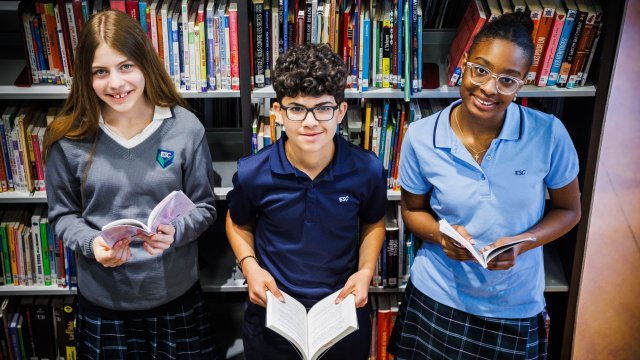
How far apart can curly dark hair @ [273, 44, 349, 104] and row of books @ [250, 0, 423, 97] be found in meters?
0.40

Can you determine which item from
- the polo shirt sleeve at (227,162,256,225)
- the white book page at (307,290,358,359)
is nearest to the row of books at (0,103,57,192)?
the polo shirt sleeve at (227,162,256,225)

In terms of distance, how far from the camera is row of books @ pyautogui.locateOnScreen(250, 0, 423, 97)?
7.75 feet

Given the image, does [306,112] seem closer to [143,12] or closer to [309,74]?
[309,74]

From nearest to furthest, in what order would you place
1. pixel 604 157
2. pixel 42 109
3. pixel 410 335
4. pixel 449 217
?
pixel 449 217, pixel 410 335, pixel 42 109, pixel 604 157

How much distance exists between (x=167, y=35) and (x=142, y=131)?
1.25ft

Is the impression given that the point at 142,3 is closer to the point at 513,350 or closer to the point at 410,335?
the point at 410,335

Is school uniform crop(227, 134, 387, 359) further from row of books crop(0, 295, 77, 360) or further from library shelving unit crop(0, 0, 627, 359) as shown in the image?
row of books crop(0, 295, 77, 360)

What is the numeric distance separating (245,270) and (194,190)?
34 cm

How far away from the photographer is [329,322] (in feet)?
6.53

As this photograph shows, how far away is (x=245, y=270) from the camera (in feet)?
7.15

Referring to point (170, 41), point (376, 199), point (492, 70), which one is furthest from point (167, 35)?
point (492, 70)

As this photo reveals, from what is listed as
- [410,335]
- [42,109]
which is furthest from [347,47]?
[42,109]

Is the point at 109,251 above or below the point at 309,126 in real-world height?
below

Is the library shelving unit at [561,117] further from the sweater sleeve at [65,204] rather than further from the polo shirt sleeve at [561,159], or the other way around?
the polo shirt sleeve at [561,159]
